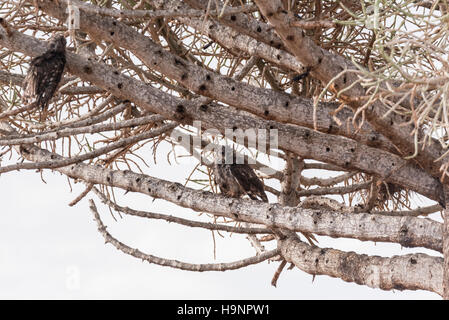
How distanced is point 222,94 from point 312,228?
0.97m

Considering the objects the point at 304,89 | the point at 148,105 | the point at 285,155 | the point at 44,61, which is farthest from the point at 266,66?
the point at 44,61

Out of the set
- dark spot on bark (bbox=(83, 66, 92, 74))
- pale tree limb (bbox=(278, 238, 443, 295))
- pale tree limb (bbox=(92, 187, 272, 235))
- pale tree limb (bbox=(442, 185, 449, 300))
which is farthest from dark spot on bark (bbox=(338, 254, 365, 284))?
dark spot on bark (bbox=(83, 66, 92, 74))

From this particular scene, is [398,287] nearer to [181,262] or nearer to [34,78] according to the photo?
[181,262]

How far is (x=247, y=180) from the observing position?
171 inches

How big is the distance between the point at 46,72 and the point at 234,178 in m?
1.43

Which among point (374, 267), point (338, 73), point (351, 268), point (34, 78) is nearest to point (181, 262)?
point (351, 268)

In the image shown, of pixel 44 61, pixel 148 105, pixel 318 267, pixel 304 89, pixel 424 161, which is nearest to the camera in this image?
pixel 44 61

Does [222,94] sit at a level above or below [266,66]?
below

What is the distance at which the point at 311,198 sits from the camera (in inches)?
199

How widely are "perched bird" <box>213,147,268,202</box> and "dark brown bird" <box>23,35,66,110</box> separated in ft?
4.39

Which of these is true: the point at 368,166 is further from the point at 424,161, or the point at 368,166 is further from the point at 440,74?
the point at 440,74

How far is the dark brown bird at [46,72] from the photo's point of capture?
3410 mm

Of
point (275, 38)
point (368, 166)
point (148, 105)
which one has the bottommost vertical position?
point (368, 166)

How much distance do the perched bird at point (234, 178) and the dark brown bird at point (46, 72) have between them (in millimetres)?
1337
